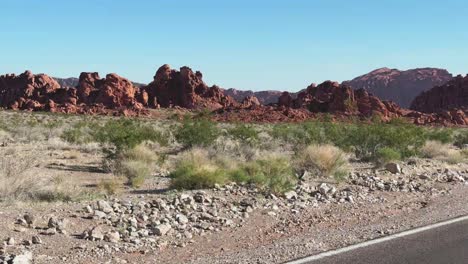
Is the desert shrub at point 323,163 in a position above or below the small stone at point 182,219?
above

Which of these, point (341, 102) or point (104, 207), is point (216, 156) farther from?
point (341, 102)

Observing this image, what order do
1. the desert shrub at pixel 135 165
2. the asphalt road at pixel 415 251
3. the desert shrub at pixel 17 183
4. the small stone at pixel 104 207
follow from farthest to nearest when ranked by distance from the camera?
1. the desert shrub at pixel 135 165
2. the desert shrub at pixel 17 183
3. the small stone at pixel 104 207
4. the asphalt road at pixel 415 251

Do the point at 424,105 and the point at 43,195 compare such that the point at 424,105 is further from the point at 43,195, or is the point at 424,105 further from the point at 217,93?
the point at 43,195

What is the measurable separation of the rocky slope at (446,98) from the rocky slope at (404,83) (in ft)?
189

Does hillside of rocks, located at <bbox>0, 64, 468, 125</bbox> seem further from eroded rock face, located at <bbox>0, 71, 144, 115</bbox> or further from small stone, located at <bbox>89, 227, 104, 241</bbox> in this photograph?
small stone, located at <bbox>89, 227, 104, 241</bbox>

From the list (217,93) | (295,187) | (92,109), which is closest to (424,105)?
(217,93)

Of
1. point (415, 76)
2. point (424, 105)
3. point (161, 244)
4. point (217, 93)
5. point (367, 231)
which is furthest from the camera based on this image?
point (415, 76)

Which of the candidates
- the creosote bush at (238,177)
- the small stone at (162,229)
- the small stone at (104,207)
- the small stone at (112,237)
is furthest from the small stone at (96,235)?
the creosote bush at (238,177)

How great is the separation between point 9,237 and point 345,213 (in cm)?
588

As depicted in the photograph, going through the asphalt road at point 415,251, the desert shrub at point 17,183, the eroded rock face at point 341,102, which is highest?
the eroded rock face at point 341,102

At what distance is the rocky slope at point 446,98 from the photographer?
356 ft

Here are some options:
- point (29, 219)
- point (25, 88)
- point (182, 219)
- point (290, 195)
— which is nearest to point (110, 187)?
point (182, 219)

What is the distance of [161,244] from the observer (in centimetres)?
751

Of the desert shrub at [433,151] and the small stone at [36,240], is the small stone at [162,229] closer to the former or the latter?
the small stone at [36,240]
